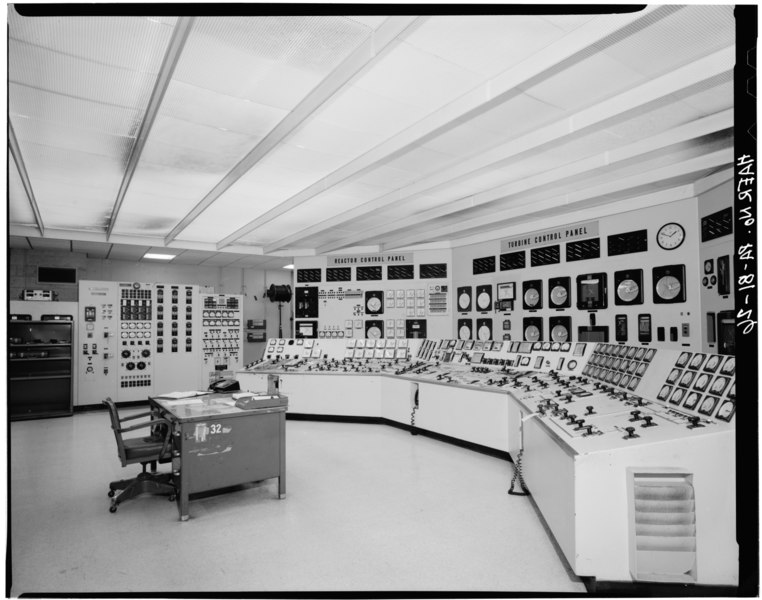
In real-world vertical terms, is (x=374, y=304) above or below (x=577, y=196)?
below

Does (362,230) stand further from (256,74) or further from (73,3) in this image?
(73,3)

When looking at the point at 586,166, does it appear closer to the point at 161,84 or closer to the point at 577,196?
the point at 577,196

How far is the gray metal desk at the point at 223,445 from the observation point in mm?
3217

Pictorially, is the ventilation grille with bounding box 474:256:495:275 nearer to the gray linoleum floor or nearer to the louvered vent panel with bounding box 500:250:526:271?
the louvered vent panel with bounding box 500:250:526:271

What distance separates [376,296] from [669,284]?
4031mm

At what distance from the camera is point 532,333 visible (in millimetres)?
5859

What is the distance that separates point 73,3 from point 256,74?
2.97ft

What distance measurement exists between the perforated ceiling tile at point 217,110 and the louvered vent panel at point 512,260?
3.72 m

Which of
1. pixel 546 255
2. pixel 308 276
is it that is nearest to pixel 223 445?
pixel 546 255

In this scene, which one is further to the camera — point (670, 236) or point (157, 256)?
point (157, 256)

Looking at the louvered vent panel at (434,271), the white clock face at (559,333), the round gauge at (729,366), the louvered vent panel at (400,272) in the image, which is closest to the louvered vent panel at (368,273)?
the louvered vent panel at (400,272)

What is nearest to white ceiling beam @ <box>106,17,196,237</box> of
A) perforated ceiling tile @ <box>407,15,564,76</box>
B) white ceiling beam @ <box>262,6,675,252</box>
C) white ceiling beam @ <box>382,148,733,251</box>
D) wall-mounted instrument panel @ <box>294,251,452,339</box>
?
perforated ceiling tile @ <box>407,15,564,76</box>

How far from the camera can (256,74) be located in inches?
104

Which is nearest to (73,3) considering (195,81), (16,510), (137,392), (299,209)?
(195,81)
